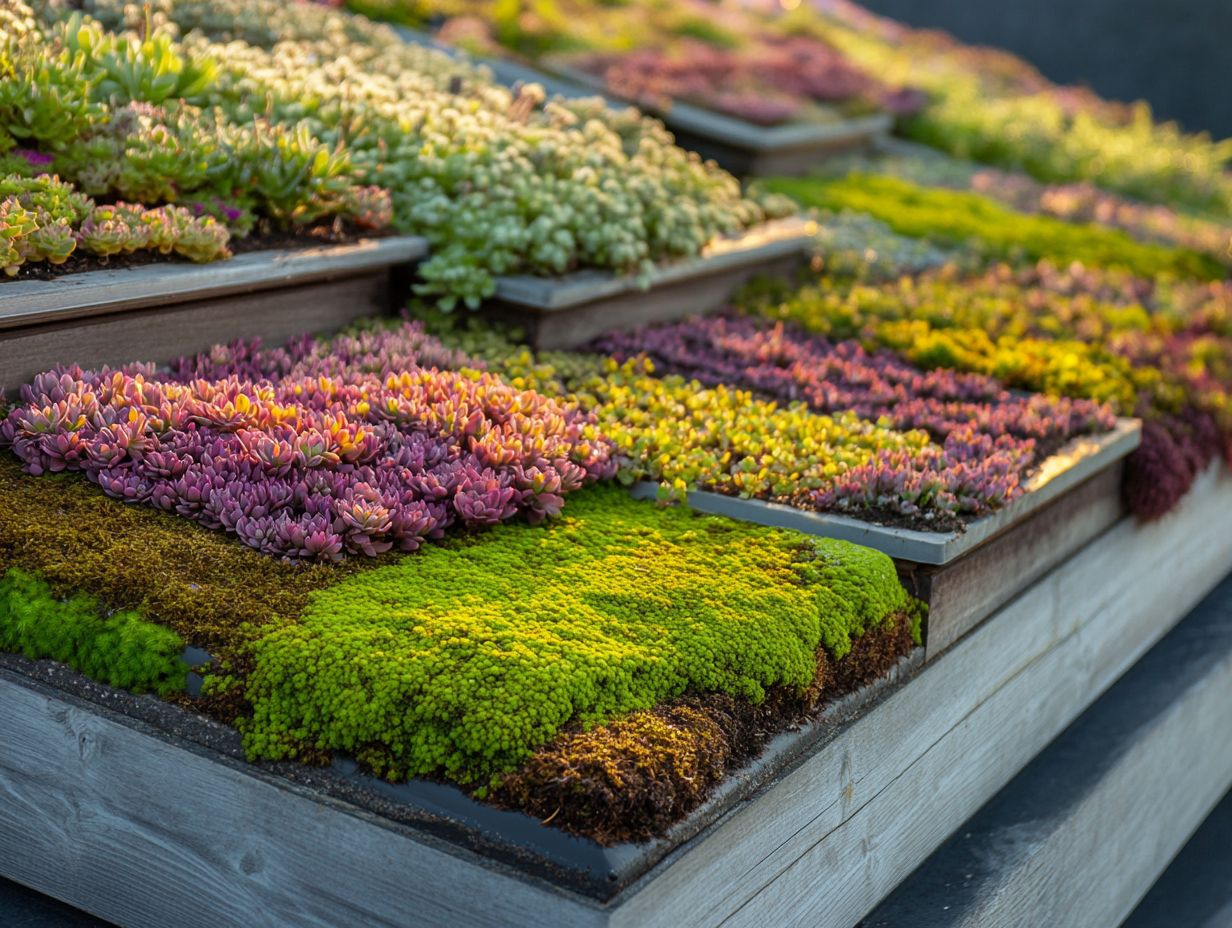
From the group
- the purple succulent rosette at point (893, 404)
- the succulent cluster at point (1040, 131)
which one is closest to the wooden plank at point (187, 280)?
the purple succulent rosette at point (893, 404)

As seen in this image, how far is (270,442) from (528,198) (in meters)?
2.17

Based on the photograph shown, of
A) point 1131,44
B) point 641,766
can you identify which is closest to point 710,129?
point 641,766

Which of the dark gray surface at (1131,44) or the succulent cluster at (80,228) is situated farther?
the dark gray surface at (1131,44)

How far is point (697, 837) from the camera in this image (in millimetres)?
2660

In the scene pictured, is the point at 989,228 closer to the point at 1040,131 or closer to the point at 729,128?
the point at 729,128

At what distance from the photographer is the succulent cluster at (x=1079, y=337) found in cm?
538

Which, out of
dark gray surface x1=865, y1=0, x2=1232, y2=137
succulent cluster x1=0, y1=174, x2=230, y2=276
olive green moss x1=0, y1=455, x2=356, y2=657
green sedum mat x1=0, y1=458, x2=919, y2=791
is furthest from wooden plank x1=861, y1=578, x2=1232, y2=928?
dark gray surface x1=865, y1=0, x2=1232, y2=137

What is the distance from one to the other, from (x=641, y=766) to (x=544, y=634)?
46cm

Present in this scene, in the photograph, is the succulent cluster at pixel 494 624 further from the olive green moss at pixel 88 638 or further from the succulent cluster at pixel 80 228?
the succulent cluster at pixel 80 228

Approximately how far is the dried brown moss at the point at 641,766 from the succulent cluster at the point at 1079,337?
2.84m

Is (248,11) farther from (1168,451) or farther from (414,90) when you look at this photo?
(1168,451)

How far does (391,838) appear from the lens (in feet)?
8.42

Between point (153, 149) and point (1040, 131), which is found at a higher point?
point (1040, 131)

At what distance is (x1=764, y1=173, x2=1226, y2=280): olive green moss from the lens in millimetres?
7988
